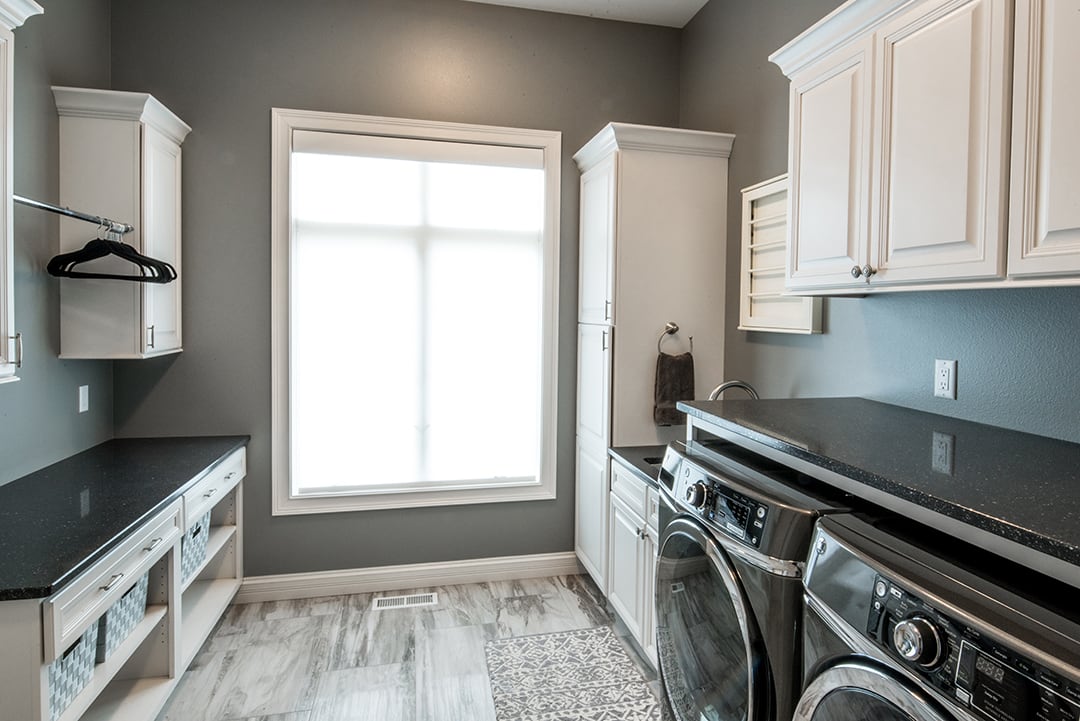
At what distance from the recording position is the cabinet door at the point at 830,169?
1667mm

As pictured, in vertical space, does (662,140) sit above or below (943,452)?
above

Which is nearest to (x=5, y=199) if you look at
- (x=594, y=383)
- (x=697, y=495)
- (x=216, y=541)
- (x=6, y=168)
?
(x=6, y=168)

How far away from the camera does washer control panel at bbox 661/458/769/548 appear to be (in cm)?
132

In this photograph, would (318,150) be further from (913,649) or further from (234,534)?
(913,649)

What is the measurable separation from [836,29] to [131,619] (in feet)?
9.13

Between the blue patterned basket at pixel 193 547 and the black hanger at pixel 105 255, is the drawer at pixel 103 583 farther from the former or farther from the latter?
the black hanger at pixel 105 255

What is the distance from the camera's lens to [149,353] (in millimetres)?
2467

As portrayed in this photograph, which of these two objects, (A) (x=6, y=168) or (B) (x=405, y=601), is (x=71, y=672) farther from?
(B) (x=405, y=601)

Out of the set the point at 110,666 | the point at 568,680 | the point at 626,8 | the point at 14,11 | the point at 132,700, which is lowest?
the point at 568,680

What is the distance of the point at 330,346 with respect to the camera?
3.05 m

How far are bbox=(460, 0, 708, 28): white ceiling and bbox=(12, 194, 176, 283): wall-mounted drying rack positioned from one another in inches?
80.7

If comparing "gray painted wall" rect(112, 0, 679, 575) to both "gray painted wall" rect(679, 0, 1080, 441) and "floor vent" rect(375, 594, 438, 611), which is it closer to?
"floor vent" rect(375, 594, 438, 611)

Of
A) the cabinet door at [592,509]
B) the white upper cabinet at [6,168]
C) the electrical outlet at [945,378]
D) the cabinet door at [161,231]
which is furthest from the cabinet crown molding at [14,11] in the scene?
the electrical outlet at [945,378]

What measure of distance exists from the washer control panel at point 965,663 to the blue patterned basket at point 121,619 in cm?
193
